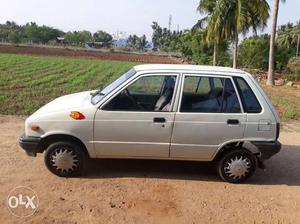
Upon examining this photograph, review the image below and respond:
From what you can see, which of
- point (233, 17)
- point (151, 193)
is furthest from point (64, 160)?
point (233, 17)

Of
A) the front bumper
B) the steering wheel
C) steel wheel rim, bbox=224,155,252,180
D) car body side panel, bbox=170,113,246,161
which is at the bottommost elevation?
steel wheel rim, bbox=224,155,252,180

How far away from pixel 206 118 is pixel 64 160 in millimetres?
2112

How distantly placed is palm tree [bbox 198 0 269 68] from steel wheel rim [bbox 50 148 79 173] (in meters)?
26.3

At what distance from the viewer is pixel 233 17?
109 feet

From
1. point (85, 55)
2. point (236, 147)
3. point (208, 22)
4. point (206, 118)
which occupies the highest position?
point (208, 22)

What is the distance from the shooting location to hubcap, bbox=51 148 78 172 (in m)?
6.09

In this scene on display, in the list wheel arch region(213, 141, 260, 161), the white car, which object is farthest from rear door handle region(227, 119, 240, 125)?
wheel arch region(213, 141, 260, 161)

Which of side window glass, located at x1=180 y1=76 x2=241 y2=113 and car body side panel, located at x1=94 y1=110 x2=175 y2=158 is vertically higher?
side window glass, located at x1=180 y1=76 x2=241 y2=113

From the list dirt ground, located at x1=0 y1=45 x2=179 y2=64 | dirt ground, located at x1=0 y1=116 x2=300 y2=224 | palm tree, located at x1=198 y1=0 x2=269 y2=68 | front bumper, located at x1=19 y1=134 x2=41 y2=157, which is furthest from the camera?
dirt ground, located at x1=0 y1=45 x2=179 y2=64

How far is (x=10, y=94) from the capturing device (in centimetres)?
1451

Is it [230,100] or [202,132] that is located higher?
[230,100]

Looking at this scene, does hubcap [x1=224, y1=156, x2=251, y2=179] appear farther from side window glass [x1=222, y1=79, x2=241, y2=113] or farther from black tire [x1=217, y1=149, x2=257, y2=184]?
side window glass [x1=222, y1=79, x2=241, y2=113]

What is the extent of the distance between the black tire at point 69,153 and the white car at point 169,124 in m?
0.01

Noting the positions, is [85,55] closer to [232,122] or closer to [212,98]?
[212,98]
